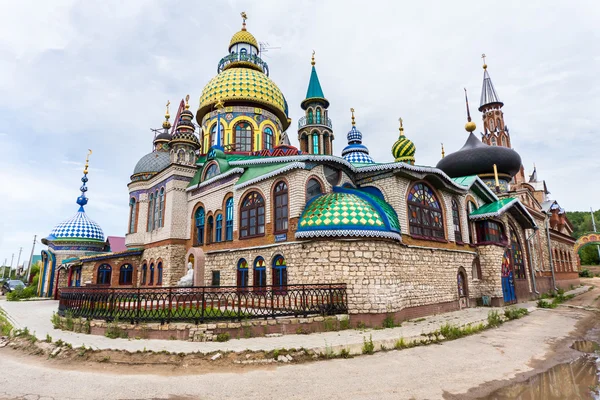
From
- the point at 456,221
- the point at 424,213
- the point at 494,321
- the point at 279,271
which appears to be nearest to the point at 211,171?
the point at 279,271

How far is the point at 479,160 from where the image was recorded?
24.1 m

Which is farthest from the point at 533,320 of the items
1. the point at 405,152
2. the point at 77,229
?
the point at 77,229

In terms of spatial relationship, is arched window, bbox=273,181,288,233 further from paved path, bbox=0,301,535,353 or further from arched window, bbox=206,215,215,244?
arched window, bbox=206,215,215,244

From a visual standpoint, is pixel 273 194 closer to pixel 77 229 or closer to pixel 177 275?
pixel 177 275

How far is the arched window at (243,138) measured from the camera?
Result: 20672mm

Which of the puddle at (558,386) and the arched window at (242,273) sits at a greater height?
the arched window at (242,273)

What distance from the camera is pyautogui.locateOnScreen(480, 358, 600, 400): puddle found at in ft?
17.2

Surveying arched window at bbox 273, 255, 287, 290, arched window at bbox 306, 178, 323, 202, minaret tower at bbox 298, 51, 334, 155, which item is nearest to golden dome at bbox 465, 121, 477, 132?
minaret tower at bbox 298, 51, 334, 155

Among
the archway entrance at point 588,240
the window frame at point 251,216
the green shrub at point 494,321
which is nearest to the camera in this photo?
the green shrub at point 494,321

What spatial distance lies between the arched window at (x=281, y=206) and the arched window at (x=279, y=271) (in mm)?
1059

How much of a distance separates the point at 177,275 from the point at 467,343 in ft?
44.0

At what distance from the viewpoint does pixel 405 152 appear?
1989 cm

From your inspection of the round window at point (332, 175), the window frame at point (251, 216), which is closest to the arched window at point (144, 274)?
the window frame at point (251, 216)

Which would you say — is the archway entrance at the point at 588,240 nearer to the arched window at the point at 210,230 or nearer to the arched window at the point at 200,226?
the arched window at the point at 210,230
